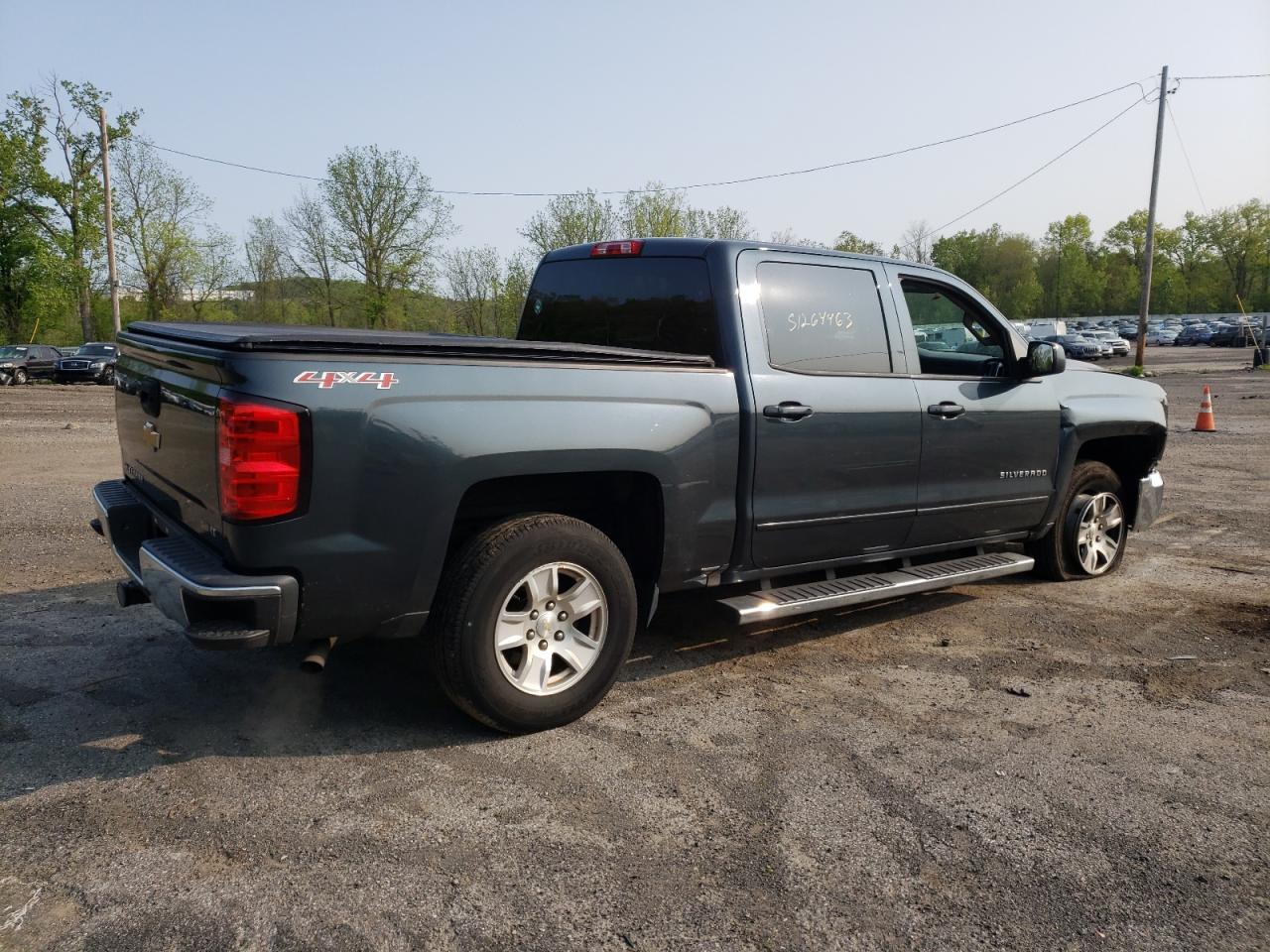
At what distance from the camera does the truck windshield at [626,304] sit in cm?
458

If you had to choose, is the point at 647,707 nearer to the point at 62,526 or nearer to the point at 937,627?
the point at 937,627

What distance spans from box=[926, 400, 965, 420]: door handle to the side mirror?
0.62 metres

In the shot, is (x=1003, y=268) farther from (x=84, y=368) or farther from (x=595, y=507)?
(x=595, y=507)

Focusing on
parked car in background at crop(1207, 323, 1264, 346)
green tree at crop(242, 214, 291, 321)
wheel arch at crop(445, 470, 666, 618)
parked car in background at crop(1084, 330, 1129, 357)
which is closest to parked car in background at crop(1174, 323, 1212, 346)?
parked car in background at crop(1207, 323, 1264, 346)

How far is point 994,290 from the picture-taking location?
307ft

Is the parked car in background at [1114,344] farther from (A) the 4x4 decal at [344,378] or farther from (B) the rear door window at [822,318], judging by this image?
(A) the 4x4 decal at [344,378]

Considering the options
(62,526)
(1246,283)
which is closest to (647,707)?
(62,526)

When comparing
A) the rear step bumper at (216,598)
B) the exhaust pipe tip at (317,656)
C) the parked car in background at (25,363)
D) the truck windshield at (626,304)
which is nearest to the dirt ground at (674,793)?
the exhaust pipe tip at (317,656)

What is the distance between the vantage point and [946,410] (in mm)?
5176

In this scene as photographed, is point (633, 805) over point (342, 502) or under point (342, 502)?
under

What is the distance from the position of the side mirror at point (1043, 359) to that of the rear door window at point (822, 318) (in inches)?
41.3

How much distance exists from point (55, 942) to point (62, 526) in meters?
6.02

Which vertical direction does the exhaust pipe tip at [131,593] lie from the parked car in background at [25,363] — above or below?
below

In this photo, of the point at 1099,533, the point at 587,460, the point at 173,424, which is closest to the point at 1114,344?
the point at 1099,533
